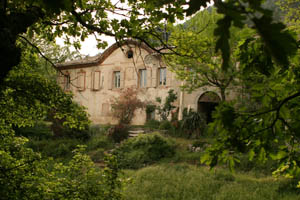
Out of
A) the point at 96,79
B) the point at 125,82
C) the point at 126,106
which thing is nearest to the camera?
the point at 126,106

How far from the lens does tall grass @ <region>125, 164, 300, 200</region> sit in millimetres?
6266

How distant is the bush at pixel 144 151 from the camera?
33.5ft

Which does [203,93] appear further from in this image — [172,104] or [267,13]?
[267,13]

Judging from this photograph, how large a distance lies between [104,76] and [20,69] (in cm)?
1807

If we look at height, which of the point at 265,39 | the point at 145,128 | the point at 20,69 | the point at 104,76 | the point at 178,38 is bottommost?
the point at 145,128

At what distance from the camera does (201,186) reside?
6.96 m

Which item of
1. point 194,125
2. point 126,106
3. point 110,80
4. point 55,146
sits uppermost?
point 110,80

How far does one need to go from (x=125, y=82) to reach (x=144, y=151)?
9.91m

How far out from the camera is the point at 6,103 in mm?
3086

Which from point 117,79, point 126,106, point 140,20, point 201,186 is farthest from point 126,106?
point 140,20

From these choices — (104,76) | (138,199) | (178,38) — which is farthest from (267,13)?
(104,76)

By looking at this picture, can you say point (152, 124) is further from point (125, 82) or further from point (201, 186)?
point (201, 186)

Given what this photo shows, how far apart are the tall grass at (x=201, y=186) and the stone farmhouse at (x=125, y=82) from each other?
8.24 meters

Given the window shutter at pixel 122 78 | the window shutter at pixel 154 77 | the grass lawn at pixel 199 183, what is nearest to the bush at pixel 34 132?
the grass lawn at pixel 199 183
